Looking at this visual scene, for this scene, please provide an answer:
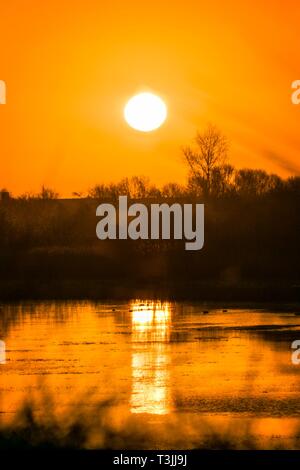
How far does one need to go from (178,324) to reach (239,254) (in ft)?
109

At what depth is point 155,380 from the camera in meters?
19.7

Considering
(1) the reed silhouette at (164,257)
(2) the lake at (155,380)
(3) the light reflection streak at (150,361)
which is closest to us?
(2) the lake at (155,380)

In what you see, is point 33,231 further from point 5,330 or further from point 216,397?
point 216,397

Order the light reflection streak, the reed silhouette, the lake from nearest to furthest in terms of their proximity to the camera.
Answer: the lake → the light reflection streak → the reed silhouette

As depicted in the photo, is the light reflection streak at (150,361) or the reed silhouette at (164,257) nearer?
the light reflection streak at (150,361)

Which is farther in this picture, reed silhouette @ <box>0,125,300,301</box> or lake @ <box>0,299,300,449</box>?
reed silhouette @ <box>0,125,300,301</box>

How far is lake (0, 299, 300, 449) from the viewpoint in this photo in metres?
15.0

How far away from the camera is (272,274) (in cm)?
5678

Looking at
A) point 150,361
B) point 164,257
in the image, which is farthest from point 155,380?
point 164,257

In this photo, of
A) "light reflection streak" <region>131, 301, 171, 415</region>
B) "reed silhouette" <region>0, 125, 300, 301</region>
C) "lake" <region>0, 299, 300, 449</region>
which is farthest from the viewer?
"reed silhouette" <region>0, 125, 300, 301</region>

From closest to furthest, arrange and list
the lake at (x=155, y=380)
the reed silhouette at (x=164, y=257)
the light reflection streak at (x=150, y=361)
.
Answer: the lake at (x=155, y=380) < the light reflection streak at (x=150, y=361) < the reed silhouette at (x=164, y=257)

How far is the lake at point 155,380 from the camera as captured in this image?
1500 centimetres

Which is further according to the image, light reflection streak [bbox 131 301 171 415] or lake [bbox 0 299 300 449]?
light reflection streak [bbox 131 301 171 415]
